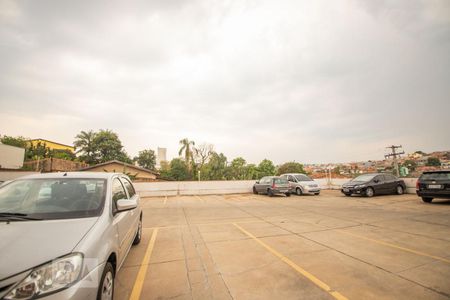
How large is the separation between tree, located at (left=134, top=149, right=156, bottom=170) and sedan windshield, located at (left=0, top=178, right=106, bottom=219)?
66.5 meters

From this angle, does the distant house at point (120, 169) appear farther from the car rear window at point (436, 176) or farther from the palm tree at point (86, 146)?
the car rear window at point (436, 176)

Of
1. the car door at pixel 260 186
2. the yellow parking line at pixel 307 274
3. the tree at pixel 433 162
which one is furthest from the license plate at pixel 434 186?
the tree at pixel 433 162

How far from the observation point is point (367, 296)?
3.01 m

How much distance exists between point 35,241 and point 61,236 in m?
0.20

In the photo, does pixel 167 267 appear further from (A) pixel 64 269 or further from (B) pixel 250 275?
(A) pixel 64 269

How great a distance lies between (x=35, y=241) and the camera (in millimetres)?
2141

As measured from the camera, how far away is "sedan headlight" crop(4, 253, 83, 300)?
1.74 m

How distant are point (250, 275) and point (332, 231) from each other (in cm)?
382

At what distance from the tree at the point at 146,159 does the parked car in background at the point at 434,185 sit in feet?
211

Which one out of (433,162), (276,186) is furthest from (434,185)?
(433,162)

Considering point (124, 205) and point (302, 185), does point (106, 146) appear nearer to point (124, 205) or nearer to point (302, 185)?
point (302, 185)

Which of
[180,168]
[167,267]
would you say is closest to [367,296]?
[167,267]

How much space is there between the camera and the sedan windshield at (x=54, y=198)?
2.81m

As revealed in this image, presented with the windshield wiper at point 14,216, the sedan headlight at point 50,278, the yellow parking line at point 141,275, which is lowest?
the yellow parking line at point 141,275
